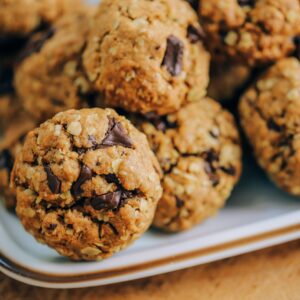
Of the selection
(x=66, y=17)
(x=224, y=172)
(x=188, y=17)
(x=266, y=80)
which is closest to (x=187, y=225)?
(x=224, y=172)

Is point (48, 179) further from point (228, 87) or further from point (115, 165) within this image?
point (228, 87)

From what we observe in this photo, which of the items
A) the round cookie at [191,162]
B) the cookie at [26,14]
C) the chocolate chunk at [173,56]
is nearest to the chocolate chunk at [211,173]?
the round cookie at [191,162]

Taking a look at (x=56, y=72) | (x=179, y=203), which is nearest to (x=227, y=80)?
(x=179, y=203)

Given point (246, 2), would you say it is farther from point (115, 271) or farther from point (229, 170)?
point (115, 271)

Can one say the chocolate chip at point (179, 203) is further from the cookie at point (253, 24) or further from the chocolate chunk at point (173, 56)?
the cookie at point (253, 24)

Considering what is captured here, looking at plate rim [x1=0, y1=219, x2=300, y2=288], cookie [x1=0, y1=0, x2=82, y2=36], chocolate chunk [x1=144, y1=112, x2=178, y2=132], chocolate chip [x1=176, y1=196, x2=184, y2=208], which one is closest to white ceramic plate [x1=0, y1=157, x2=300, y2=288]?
plate rim [x1=0, y1=219, x2=300, y2=288]
